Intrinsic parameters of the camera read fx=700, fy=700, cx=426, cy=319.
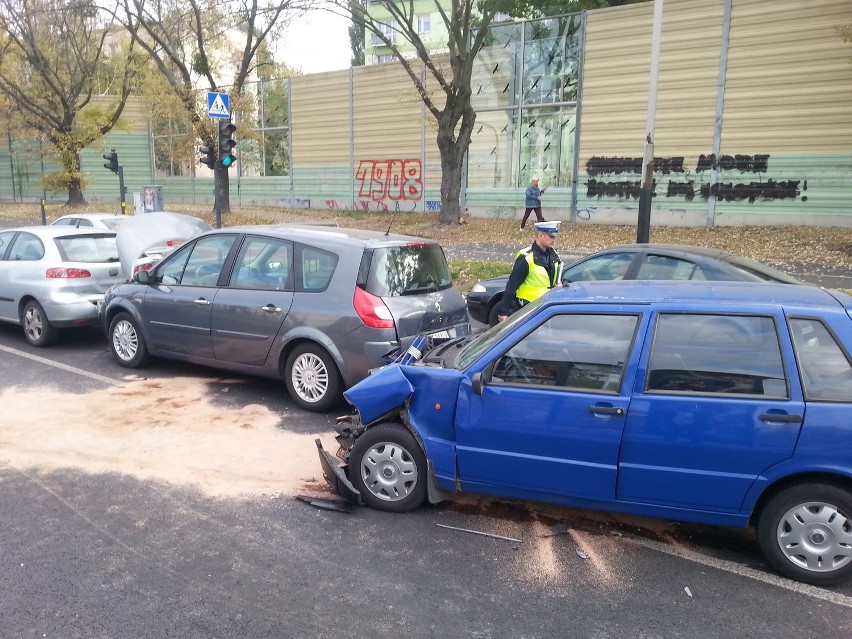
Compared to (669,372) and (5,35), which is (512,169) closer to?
(669,372)

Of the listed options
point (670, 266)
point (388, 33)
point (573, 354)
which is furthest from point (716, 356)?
point (388, 33)

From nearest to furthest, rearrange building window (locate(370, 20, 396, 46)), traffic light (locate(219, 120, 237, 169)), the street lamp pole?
the street lamp pole, traffic light (locate(219, 120, 237, 169)), building window (locate(370, 20, 396, 46))

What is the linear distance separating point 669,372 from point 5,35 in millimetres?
37198

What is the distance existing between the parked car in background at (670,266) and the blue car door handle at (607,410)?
3666mm

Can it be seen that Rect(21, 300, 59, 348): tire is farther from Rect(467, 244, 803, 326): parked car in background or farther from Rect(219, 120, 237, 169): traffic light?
Rect(467, 244, 803, 326): parked car in background

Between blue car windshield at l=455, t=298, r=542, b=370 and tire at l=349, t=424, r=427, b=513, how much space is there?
601mm

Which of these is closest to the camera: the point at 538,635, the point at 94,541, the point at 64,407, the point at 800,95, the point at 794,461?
the point at 538,635

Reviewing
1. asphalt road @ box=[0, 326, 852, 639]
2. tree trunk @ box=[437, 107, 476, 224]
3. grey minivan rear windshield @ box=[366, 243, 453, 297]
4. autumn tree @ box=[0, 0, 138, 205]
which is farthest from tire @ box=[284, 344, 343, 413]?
autumn tree @ box=[0, 0, 138, 205]

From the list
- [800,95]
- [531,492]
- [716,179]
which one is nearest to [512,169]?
[716,179]

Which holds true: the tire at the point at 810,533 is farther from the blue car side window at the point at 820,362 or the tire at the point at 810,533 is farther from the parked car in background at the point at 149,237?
the parked car in background at the point at 149,237

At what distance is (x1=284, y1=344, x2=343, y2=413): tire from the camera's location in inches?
251

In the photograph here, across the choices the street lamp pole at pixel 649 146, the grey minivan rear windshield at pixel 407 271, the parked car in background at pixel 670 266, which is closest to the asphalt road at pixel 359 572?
the grey minivan rear windshield at pixel 407 271

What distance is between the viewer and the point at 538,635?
3.31 metres

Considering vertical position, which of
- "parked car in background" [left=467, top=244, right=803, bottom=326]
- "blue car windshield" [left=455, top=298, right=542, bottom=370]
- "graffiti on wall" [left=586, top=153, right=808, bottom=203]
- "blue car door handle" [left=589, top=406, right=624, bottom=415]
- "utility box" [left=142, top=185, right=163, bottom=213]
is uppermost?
"graffiti on wall" [left=586, top=153, right=808, bottom=203]
